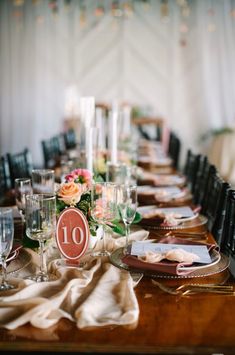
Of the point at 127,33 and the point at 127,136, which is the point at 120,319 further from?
the point at 127,33

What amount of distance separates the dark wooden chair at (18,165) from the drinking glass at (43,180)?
109cm

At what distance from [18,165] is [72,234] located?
2057 mm

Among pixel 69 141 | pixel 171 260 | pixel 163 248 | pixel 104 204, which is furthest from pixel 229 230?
pixel 69 141

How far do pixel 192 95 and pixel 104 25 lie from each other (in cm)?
170

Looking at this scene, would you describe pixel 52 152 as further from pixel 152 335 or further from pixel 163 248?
pixel 152 335

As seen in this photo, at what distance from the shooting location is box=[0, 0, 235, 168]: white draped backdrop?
8.17 metres

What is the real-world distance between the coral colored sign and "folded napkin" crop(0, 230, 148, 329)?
0.06 m

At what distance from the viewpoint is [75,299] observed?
4.77ft

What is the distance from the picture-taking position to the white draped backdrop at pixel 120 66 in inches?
322

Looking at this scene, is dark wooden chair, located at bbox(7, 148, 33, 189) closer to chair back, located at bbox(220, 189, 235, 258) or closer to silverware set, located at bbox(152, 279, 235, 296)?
chair back, located at bbox(220, 189, 235, 258)

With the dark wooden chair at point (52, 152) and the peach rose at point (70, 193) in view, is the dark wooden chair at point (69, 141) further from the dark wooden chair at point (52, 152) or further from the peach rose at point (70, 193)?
the peach rose at point (70, 193)

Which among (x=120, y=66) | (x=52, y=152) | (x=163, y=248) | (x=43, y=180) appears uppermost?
(x=120, y=66)

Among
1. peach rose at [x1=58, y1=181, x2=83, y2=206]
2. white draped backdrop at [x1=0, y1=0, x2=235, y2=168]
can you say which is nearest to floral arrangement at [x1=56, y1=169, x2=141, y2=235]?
peach rose at [x1=58, y1=181, x2=83, y2=206]

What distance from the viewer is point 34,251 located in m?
1.88
